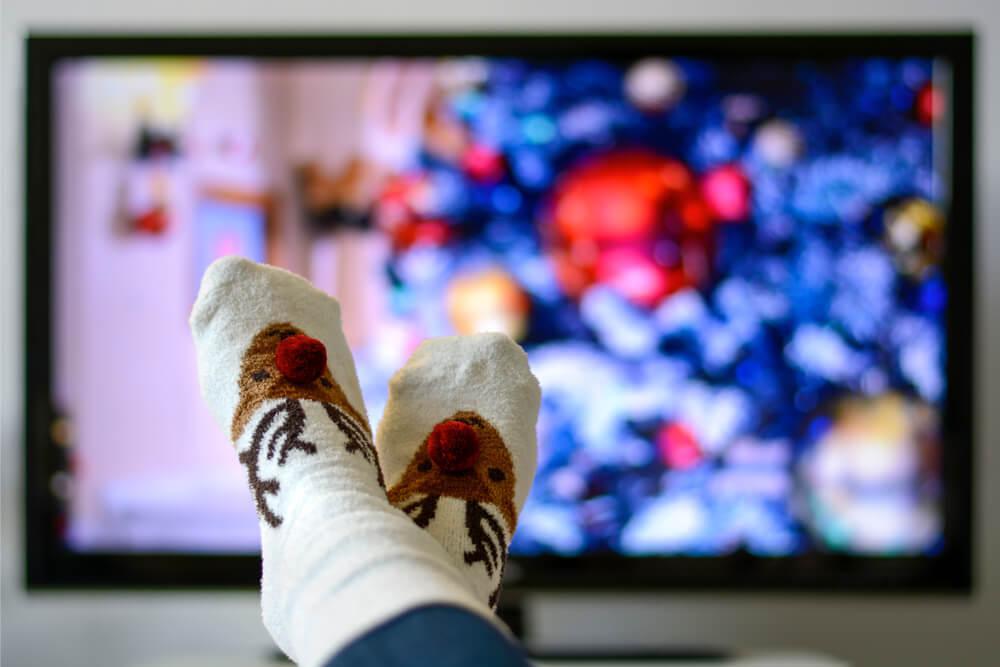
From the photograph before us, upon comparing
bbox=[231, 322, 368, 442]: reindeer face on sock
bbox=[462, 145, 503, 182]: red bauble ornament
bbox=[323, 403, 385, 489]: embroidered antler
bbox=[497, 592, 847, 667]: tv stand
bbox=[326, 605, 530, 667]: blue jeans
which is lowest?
bbox=[497, 592, 847, 667]: tv stand

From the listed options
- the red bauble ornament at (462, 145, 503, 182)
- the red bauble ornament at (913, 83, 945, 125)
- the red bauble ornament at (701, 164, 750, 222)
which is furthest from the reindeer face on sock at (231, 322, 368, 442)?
the red bauble ornament at (913, 83, 945, 125)

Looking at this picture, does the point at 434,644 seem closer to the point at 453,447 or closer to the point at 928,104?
the point at 453,447

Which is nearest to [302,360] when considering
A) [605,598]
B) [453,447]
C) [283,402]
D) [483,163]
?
[283,402]

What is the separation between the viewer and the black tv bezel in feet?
5.02

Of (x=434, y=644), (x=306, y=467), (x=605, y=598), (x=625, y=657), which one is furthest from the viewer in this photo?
(x=605, y=598)

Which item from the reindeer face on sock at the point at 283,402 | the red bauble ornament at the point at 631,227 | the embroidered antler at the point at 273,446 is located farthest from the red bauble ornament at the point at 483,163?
the embroidered antler at the point at 273,446

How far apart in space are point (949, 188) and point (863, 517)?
455mm

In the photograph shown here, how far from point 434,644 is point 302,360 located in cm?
50

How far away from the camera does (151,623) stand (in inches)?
68.8

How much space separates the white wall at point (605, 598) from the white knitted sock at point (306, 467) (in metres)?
0.77

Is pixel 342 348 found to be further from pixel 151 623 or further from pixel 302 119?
pixel 151 623

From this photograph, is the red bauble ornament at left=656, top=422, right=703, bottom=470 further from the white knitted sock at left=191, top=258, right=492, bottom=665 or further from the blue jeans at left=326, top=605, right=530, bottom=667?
the blue jeans at left=326, top=605, right=530, bottom=667

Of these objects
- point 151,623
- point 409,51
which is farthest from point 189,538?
point 409,51

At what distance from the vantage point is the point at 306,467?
0.87 meters
